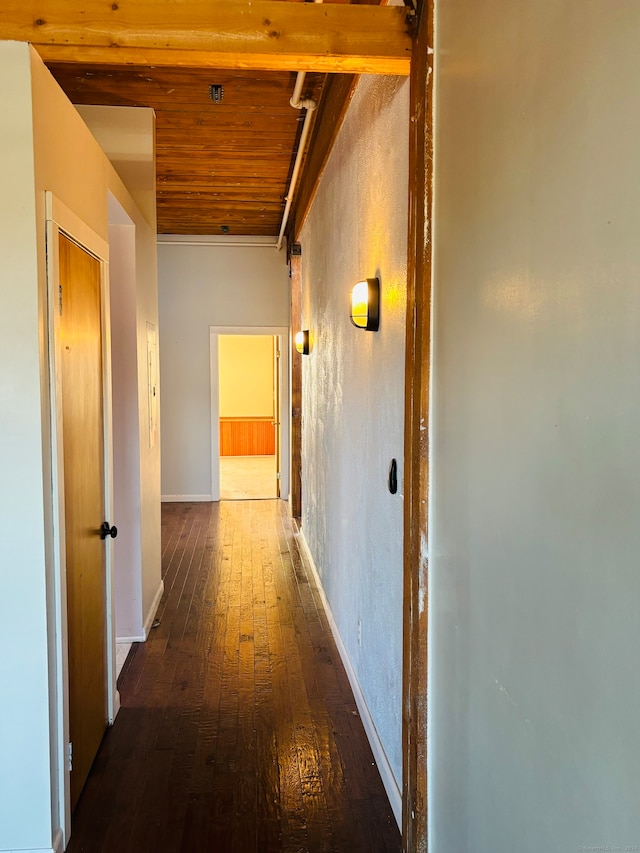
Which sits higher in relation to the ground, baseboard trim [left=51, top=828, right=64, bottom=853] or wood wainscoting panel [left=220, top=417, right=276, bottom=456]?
wood wainscoting panel [left=220, top=417, right=276, bottom=456]

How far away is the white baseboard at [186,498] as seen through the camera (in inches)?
313

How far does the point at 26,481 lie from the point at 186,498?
6.15 m

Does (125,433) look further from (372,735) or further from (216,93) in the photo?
(216,93)

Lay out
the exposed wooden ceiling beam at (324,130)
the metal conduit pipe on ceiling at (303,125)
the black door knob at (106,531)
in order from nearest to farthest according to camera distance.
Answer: the black door knob at (106,531), the exposed wooden ceiling beam at (324,130), the metal conduit pipe on ceiling at (303,125)

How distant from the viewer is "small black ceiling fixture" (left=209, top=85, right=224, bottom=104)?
395 cm

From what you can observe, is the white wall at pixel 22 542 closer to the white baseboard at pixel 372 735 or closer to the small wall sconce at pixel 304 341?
the white baseboard at pixel 372 735

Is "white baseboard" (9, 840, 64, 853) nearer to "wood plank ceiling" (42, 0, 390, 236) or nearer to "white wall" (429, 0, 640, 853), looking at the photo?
"white wall" (429, 0, 640, 853)

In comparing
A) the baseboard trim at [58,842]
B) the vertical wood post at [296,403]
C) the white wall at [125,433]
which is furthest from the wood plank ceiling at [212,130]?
the baseboard trim at [58,842]

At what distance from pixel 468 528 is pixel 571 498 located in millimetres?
516

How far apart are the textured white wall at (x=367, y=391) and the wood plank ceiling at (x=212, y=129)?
0.71 meters

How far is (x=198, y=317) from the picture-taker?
7926 mm

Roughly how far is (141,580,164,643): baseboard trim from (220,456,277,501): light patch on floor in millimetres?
3690

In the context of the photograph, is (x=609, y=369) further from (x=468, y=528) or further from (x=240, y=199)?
(x=240, y=199)

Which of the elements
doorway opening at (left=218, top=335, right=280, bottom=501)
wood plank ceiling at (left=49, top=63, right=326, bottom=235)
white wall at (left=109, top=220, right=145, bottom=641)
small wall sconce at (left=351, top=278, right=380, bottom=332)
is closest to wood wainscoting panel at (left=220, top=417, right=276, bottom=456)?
doorway opening at (left=218, top=335, right=280, bottom=501)
